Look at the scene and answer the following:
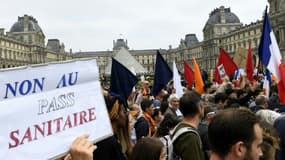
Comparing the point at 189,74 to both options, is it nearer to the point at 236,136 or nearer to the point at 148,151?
the point at 148,151

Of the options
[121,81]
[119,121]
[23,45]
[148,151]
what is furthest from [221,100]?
[23,45]

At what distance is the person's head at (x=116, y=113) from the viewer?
152 inches

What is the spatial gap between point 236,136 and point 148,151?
1.26 m

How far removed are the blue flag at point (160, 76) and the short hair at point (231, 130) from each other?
7883mm

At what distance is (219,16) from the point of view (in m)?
107

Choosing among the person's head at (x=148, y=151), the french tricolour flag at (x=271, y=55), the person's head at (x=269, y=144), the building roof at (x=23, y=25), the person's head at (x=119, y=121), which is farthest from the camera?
the building roof at (x=23, y=25)

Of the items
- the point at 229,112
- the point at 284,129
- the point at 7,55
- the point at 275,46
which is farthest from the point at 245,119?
the point at 7,55

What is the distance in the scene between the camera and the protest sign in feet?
6.81

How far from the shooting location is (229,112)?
2.16 m

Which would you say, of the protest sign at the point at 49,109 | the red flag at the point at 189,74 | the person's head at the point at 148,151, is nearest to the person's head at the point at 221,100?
the person's head at the point at 148,151

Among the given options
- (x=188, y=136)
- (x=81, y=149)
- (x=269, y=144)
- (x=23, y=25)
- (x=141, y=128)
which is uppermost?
(x=23, y=25)

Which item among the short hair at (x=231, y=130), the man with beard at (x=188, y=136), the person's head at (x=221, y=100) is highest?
the short hair at (x=231, y=130)

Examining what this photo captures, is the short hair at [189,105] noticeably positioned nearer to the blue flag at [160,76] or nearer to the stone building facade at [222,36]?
the blue flag at [160,76]

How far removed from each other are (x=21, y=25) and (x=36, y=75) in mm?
113465
